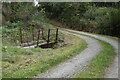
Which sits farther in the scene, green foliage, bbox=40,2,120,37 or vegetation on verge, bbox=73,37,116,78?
green foliage, bbox=40,2,120,37

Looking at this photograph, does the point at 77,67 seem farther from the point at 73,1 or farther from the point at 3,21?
the point at 73,1

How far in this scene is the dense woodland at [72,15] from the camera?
33.4m

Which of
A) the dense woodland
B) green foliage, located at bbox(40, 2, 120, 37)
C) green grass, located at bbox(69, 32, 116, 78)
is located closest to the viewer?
green grass, located at bbox(69, 32, 116, 78)

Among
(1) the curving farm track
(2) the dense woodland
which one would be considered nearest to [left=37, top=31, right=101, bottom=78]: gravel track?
(1) the curving farm track

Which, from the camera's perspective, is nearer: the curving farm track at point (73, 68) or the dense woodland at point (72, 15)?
the curving farm track at point (73, 68)

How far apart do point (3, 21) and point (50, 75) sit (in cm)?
1808

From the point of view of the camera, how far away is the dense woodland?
110 feet

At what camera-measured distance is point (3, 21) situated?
30.6 m

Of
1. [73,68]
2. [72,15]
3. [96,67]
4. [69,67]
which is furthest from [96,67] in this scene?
→ [72,15]

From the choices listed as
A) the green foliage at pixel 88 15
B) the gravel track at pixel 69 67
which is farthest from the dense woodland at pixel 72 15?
the gravel track at pixel 69 67

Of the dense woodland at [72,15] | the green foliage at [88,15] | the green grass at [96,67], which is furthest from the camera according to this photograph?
the green foliage at [88,15]

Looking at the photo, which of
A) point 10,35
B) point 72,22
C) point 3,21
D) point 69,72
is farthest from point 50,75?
point 72,22

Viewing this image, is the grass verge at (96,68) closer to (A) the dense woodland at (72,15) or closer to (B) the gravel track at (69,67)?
(B) the gravel track at (69,67)

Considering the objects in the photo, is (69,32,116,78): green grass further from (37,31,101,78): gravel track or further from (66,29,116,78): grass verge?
(37,31,101,78): gravel track
